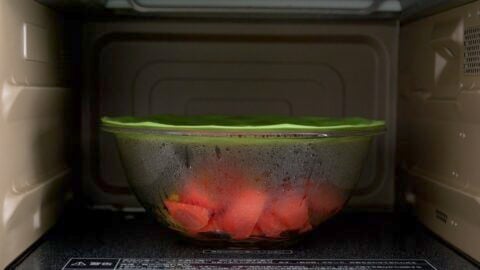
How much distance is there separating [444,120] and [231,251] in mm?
418

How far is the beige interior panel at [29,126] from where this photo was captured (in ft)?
3.02

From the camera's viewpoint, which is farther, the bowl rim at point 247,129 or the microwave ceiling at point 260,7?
the microwave ceiling at point 260,7

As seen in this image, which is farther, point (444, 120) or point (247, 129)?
point (444, 120)

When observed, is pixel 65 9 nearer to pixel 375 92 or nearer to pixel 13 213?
pixel 13 213

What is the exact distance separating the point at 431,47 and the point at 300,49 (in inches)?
9.9

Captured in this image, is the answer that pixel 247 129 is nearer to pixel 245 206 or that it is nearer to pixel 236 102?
pixel 245 206

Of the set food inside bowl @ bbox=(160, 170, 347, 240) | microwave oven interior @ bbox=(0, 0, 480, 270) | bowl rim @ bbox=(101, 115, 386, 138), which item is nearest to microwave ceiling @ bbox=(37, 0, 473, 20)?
microwave oven interior @ bbox=(0, 0, 480, 270)

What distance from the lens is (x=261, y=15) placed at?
1200mm

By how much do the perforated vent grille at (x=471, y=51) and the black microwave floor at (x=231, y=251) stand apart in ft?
0.91

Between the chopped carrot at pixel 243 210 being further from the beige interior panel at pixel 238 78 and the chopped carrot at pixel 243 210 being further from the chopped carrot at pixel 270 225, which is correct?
the beige interior panel at pixel 238 78

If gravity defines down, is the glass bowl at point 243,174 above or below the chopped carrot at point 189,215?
above

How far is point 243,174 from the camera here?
0.91m

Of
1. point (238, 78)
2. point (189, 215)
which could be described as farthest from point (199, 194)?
point (238, 78)

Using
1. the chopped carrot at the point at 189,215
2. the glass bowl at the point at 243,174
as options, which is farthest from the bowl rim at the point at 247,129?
the chopped carrot at the point at 189,215
